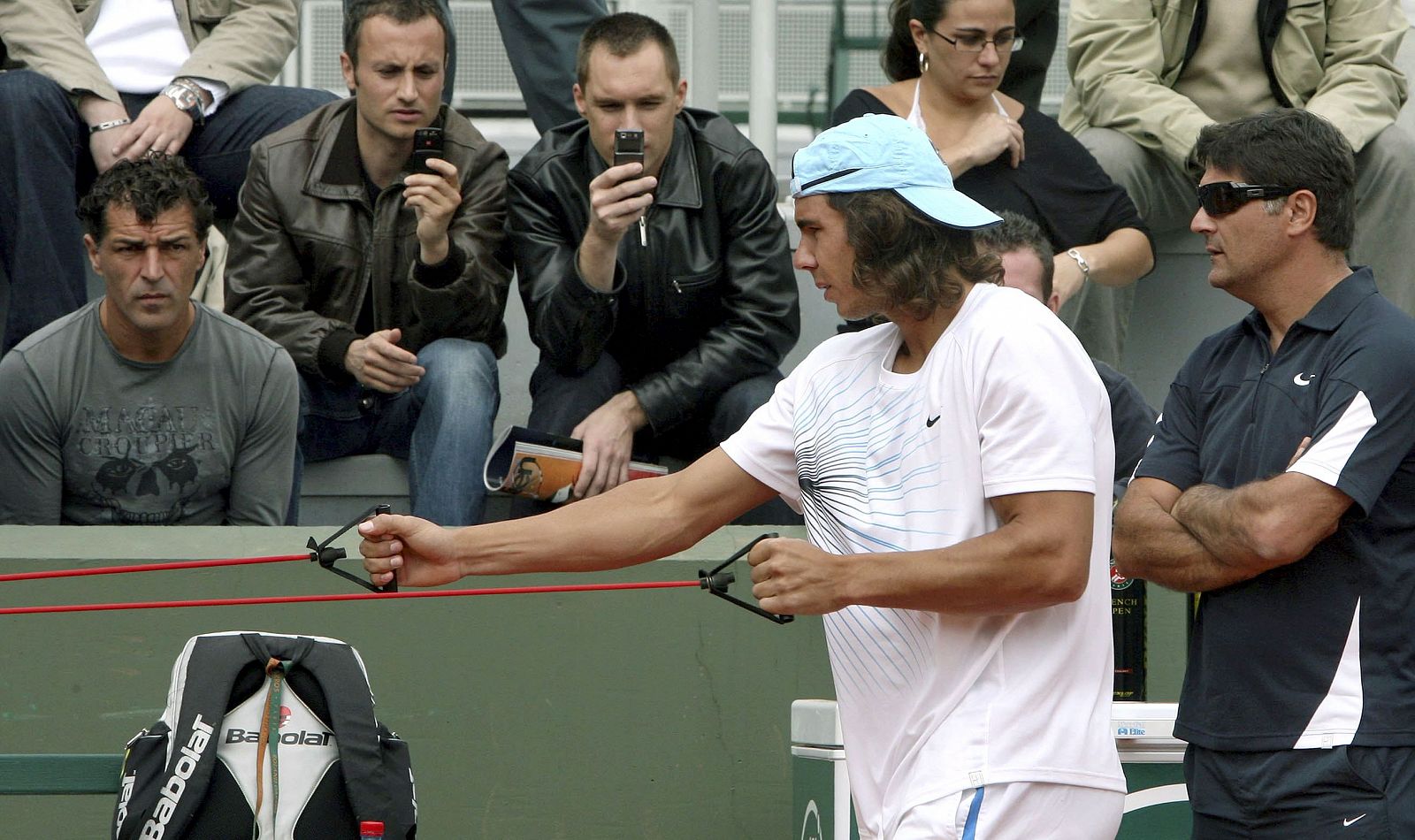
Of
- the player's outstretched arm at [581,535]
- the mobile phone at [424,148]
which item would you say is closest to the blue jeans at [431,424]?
the mobile phone at [424,148]

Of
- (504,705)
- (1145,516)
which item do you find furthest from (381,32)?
(1145,516)

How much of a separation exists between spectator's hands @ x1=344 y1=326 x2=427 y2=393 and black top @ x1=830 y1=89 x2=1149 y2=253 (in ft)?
4.81

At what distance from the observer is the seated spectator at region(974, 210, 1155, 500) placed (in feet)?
13.6

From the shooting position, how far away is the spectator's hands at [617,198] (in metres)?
4.98

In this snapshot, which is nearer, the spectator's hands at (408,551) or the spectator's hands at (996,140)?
the spectator's hands at (408,551)

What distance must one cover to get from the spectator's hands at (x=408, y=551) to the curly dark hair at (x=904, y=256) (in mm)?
879

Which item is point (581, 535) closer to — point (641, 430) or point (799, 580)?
point (799, 580)

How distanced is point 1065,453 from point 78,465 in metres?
3.20

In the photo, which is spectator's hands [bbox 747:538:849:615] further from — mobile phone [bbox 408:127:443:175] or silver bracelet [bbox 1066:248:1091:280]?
mobile phone [bbox 408:127:443:175]

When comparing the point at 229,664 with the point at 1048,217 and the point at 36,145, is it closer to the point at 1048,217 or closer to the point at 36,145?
the point at 36,145

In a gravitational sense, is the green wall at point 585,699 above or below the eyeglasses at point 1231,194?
below

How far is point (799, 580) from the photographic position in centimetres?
268

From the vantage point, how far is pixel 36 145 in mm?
5457

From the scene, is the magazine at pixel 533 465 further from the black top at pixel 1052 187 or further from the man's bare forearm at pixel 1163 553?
the man's bare forearm at pixel 1163 553
